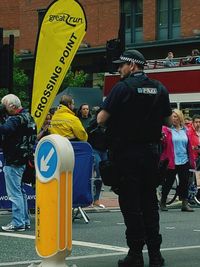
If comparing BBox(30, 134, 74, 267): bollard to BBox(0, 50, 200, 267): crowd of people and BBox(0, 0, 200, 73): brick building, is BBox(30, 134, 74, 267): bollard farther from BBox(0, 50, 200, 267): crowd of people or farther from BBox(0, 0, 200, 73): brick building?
BBox(0, 0, 200, 73): brick building

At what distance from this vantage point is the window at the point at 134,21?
42747mm

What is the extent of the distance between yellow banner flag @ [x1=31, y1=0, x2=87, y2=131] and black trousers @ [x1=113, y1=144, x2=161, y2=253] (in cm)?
612

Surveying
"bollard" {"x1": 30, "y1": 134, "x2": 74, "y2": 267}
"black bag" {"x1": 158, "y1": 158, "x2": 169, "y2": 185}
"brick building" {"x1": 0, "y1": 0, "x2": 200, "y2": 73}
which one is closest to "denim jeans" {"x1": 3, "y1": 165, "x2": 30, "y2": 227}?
"black bag" {"x1": 158, "y1": 158, "x2": 169, "y2": 185}

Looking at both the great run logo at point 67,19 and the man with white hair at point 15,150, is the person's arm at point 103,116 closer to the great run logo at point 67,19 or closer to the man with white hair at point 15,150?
the man with white hair at point 15,150

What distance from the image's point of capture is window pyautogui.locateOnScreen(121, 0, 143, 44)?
1683 inches

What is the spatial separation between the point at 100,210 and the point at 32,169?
2972 millimetres

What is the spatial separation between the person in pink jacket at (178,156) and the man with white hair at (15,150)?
4091 mm

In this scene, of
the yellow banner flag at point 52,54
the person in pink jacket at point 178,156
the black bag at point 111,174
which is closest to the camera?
the black bag at point 111,174

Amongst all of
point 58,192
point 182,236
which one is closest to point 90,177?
point 182,236

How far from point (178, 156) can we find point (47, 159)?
7976mm

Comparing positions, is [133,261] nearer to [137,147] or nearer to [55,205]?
[137,147]

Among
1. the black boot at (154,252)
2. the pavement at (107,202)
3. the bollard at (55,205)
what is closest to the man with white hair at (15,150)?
the pavement at (107,202)

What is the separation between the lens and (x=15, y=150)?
10.9 metres

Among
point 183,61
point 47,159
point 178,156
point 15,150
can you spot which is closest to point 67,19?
point 178,156
